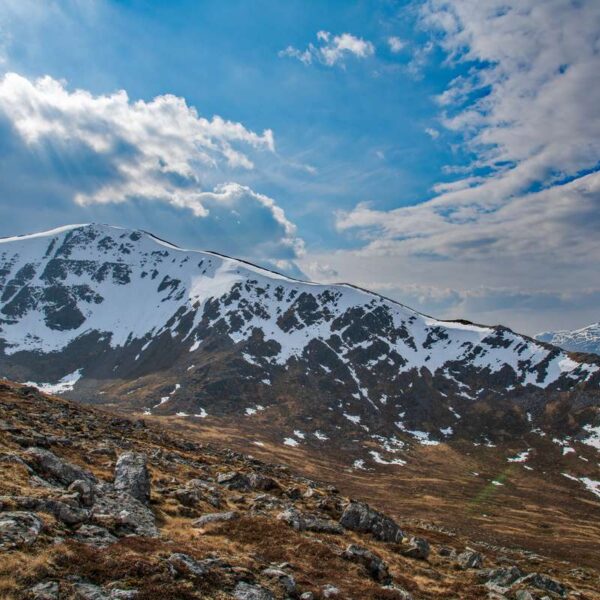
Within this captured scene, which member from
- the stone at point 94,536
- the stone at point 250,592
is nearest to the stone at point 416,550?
the stone at point 250,592

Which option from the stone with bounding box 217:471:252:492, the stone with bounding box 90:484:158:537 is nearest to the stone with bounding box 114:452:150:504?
the stone with bounding box 90:484:158:537

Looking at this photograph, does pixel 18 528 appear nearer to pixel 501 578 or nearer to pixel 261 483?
pixel 261 483

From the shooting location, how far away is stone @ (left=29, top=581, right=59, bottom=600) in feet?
38.7

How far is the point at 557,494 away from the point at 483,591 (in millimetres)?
148330

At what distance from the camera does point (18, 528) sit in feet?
48.8

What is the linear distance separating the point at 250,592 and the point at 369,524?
20.3 meters

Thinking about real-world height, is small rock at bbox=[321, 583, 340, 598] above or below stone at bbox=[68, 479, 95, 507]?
below

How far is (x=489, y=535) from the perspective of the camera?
77.7 metres

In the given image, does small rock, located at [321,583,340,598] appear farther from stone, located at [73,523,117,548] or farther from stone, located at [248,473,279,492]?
stone, located at [248,473,279,492]

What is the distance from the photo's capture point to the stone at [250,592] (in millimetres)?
15730

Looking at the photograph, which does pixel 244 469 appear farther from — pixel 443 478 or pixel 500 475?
pixel 500 475

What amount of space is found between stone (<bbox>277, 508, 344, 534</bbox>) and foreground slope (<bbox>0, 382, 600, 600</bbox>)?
0.32 feet

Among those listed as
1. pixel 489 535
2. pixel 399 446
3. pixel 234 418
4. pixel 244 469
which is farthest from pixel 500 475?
pixel 244 469

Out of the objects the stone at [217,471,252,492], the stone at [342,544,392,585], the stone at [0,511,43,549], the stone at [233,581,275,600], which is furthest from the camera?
the stone at [217,471,252,492]
